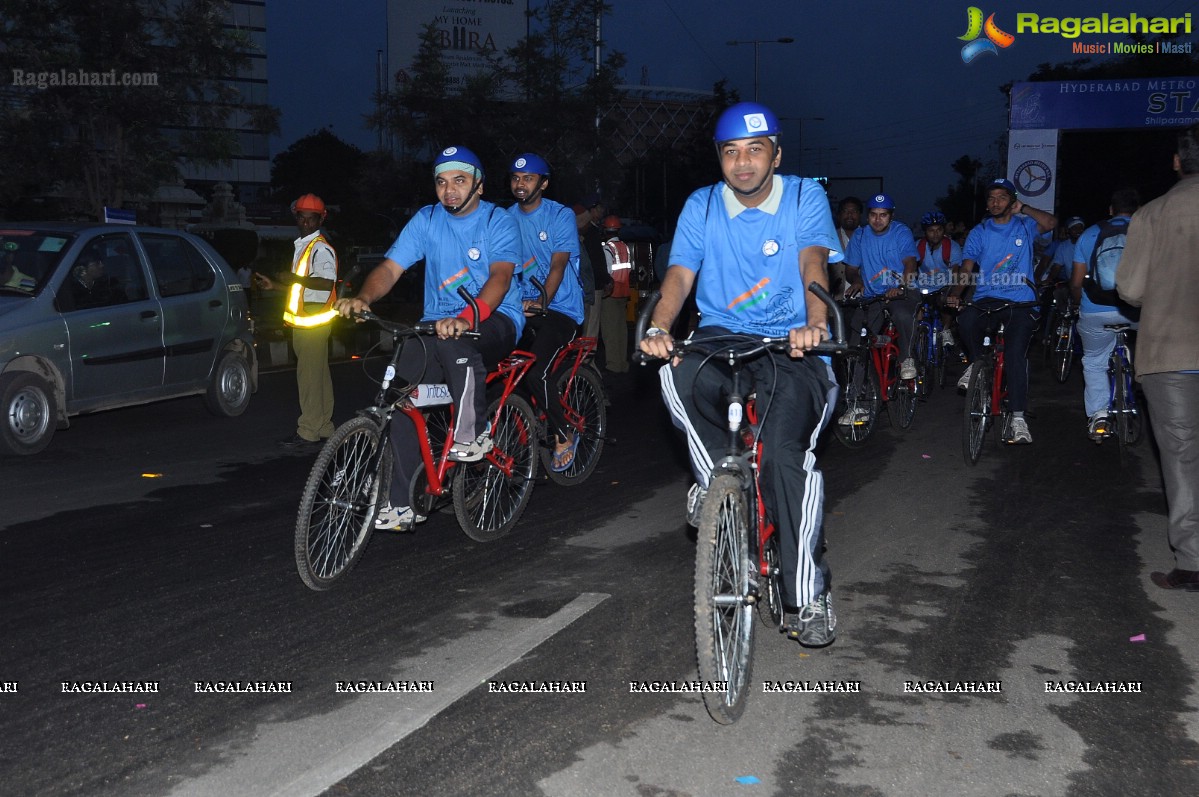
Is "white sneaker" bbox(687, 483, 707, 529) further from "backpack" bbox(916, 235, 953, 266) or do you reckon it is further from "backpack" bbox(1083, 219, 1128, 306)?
"backpack" bbox(916, 235, 953, 266)

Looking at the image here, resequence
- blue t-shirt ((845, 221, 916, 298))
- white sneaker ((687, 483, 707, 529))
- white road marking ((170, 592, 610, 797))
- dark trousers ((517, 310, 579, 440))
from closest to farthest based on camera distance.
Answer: white road marking ((170, 592, 610, 797)) → white sneaker ((687, 483, 707, 529)) → dark trousers ((517, 310, 579, 440)) → blue t-shirt ((845, 221, 916, 298))

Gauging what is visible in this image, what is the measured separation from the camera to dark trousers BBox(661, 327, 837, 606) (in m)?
4.49

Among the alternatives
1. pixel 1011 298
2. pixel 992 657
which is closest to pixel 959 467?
pixel 1011 298

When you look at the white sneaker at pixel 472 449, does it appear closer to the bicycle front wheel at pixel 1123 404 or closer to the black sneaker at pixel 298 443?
the black sneaker at pixel 298 443

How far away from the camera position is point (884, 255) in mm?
11062

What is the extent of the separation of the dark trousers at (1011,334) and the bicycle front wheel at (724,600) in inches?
237

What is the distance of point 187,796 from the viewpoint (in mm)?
3562

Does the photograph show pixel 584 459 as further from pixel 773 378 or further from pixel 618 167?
pixel 618 167

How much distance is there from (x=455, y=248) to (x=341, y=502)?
5.33 feet

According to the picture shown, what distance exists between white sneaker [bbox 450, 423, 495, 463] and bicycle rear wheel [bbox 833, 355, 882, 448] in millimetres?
4298

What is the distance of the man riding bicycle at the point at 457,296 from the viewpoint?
19.8ft

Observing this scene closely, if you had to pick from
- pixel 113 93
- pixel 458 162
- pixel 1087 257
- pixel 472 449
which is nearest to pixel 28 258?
pixel 458 162

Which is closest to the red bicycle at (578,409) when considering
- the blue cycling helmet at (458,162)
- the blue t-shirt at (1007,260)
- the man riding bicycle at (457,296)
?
the man riding bicycle at (457,296)

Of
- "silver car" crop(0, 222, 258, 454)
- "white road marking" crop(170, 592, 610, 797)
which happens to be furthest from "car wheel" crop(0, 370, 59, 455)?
"white road marking" crop(170, 592, 610, 797)
